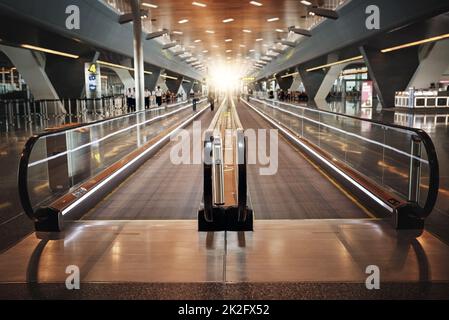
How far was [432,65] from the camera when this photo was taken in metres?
28.4

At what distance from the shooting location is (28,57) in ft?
86.9

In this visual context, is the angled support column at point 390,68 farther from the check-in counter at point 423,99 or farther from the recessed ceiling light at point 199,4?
the recessed ceiling light at point 199,4

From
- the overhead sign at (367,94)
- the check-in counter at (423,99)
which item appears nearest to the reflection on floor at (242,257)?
the check-in counter at (423,99)

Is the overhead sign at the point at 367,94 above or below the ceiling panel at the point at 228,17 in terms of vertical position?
below

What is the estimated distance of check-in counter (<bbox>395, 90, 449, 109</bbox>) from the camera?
Result: 27.5m

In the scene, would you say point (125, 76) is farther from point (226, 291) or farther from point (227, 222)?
point (226, 291)

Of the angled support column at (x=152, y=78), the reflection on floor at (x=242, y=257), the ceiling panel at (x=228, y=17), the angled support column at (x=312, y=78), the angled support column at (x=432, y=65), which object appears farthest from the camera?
the angled support column at (x=312, y=78)

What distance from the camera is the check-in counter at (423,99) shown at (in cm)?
2753

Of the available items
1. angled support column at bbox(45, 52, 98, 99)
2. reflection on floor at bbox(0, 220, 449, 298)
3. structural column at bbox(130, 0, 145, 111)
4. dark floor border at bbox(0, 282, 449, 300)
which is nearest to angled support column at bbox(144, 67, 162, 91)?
angled support column at bbox(45, 52, 98, 99)

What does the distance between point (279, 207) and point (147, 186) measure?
2.92m

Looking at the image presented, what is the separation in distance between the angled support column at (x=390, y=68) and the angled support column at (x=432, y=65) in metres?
0.60

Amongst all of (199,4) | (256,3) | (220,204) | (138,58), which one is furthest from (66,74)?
(220,204)

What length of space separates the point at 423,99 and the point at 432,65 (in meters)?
2.14

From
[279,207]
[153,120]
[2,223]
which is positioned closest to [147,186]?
[279,207]
